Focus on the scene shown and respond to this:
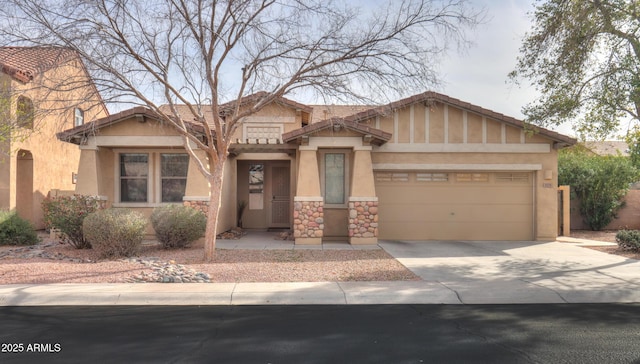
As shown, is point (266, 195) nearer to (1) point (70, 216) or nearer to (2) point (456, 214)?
(2) point (456, 214)

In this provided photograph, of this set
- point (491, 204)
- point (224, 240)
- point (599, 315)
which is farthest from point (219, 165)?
point (491, 204)

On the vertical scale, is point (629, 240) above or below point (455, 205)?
below

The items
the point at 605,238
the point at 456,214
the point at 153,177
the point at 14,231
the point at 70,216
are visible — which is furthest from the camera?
the point at 605,238

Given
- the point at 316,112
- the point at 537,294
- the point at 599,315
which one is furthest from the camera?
the point at 316,112

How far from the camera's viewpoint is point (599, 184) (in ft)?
54.7

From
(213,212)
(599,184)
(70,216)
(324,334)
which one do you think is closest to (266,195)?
(213,212)

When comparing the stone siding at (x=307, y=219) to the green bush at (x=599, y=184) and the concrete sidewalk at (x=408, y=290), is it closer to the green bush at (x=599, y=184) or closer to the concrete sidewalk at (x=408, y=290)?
the concrete sidewalk at (x=408, y=290)

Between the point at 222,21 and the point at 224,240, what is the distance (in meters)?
6.60

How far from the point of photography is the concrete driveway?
7.34 metres

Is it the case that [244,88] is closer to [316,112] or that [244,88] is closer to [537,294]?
[537,294]

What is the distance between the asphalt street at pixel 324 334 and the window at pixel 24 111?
4981mm

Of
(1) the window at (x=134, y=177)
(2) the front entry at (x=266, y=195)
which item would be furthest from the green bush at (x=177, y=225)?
(2) the front entry at (x=266, y=195)

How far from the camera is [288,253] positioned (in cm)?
1112

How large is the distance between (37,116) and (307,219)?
22.8 feet
